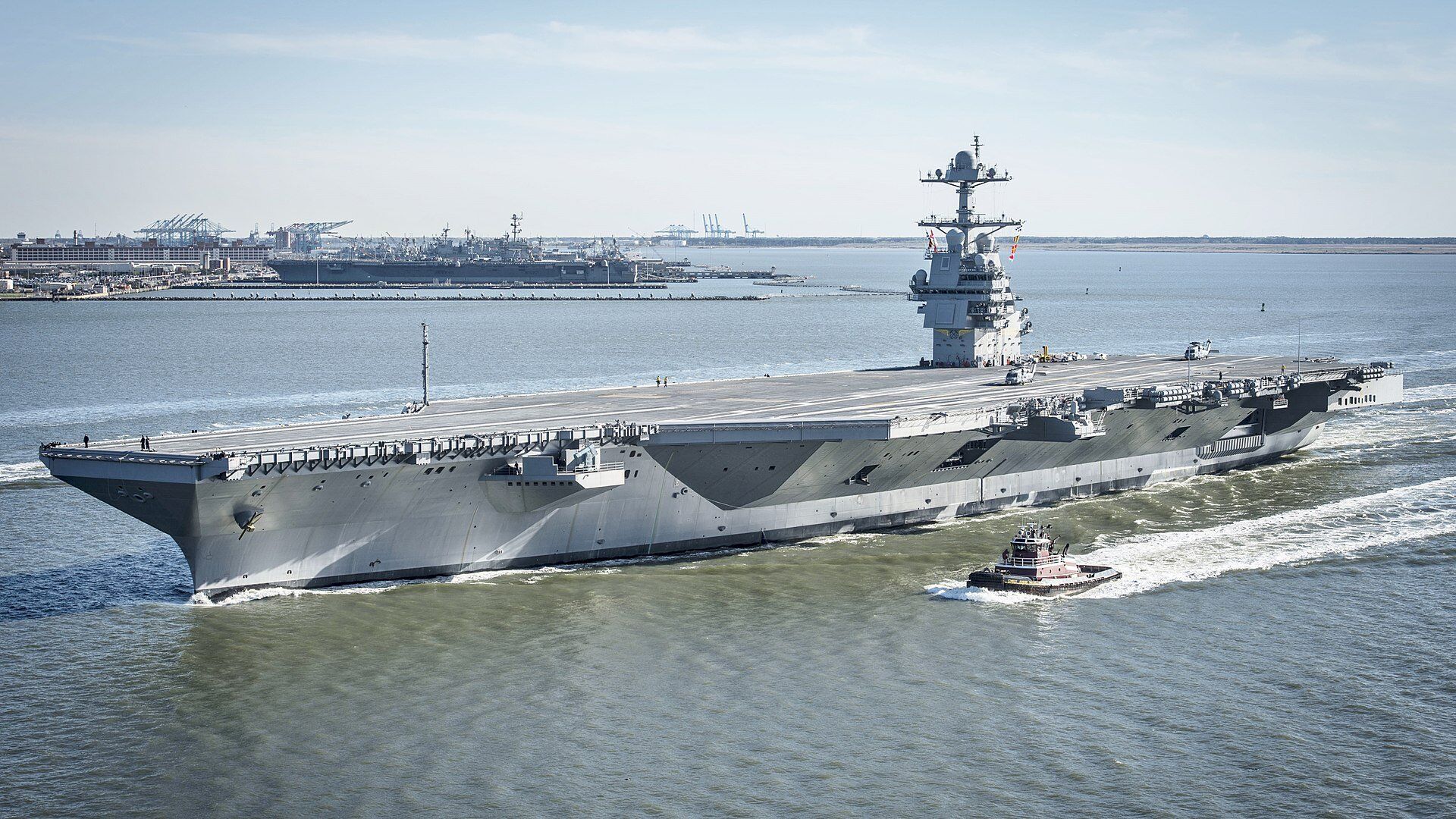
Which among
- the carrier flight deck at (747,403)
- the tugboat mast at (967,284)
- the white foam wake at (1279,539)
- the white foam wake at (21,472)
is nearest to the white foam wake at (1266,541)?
the white foam wake at (1279,539)

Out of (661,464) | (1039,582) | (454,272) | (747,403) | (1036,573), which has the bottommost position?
(1039,582)

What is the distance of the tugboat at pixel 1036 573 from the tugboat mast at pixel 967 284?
16.2 m

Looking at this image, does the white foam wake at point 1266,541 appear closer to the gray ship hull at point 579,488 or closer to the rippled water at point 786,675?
the rippled water at point 786,675

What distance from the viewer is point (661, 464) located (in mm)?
25234

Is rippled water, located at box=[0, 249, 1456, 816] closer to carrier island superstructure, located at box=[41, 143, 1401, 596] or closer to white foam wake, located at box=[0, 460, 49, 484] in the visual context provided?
white foam wake, located at box=[0, 460, 49, 484]

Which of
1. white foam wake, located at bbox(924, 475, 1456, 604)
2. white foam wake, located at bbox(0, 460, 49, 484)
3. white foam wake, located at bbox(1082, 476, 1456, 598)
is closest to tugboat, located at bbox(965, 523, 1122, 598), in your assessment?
white foam wake, located at bbox(924, 475, 1456, 604)

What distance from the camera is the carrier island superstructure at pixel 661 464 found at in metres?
22.3

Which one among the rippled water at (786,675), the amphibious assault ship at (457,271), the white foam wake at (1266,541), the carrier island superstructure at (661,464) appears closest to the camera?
the rippled water at (786,675)

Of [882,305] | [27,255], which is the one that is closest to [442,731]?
[882,305]

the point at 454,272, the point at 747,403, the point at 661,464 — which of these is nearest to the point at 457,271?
the point at 454,272

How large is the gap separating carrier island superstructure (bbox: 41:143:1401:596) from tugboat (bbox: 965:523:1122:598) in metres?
3.36

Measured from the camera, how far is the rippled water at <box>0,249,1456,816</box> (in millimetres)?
15953

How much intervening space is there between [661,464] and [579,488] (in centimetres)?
210

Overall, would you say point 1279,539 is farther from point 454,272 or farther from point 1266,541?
point 454,272
